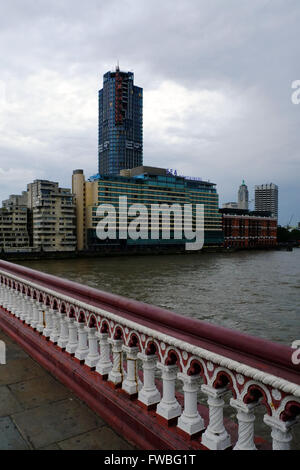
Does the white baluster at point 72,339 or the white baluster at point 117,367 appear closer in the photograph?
the white baluster at point 117,367

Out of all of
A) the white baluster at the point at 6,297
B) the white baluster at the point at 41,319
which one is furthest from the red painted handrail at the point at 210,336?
the white baluster at the point at 6,297

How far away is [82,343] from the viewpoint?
352 cm

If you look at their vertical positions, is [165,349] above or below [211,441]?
above

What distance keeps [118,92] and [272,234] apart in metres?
113

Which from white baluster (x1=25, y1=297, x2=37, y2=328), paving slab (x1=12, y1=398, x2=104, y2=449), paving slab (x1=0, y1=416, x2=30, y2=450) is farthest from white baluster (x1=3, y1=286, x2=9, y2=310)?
paving slab (x1=0, y1=416, x2=30, y2=450)

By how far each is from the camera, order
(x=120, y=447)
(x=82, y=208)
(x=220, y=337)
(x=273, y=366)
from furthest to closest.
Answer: (x=82, y=208), (x=120, y=447), (x=220, y=337), (x=273, y=366)

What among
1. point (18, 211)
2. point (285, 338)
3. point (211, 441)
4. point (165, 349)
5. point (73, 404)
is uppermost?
point (18, 211)

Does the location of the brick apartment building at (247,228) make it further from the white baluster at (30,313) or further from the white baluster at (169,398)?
the white baluster at (169,398)

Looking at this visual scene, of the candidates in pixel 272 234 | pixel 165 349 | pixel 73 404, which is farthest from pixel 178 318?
pixel 272 234

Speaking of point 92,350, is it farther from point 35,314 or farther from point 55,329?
point 35,314

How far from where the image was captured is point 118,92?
189625 mm

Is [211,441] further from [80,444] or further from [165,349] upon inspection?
[80,444]

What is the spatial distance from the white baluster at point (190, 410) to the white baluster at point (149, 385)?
0.34 meters

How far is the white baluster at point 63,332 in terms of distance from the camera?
3.82 m
